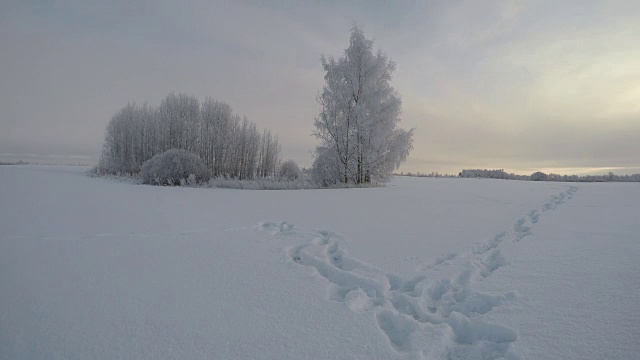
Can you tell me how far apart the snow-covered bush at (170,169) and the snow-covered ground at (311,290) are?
8.69 m

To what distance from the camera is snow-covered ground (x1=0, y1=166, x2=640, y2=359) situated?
1.50m

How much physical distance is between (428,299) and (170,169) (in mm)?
12407

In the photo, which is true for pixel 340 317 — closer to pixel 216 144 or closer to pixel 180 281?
pixel 180 281

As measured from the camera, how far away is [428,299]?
2.15 m

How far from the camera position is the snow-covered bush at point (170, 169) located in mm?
12453

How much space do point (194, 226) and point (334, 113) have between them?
30.7 feet

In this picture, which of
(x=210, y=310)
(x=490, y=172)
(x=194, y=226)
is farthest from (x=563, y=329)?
(x=490, y=172)

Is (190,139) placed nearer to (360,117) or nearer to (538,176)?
(360,117)

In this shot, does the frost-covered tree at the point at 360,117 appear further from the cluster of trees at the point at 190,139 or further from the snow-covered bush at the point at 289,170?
the cluster of trees at the point at 190,139

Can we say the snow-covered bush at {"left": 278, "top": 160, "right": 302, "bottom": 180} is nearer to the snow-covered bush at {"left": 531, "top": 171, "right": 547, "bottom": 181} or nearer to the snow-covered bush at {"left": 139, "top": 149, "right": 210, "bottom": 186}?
the snow-covered bush at {"left": 139, "top": 149, "right": 210, "bottom": 186}

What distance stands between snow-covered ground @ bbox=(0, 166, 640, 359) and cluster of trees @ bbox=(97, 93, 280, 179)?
617 inches

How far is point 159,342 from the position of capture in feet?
4.87

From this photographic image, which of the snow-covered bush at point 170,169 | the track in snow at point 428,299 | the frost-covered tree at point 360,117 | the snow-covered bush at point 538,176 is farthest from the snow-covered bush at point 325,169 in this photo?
the snow-covered bush at point 538,176

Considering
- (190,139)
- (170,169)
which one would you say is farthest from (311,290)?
(190,139)
